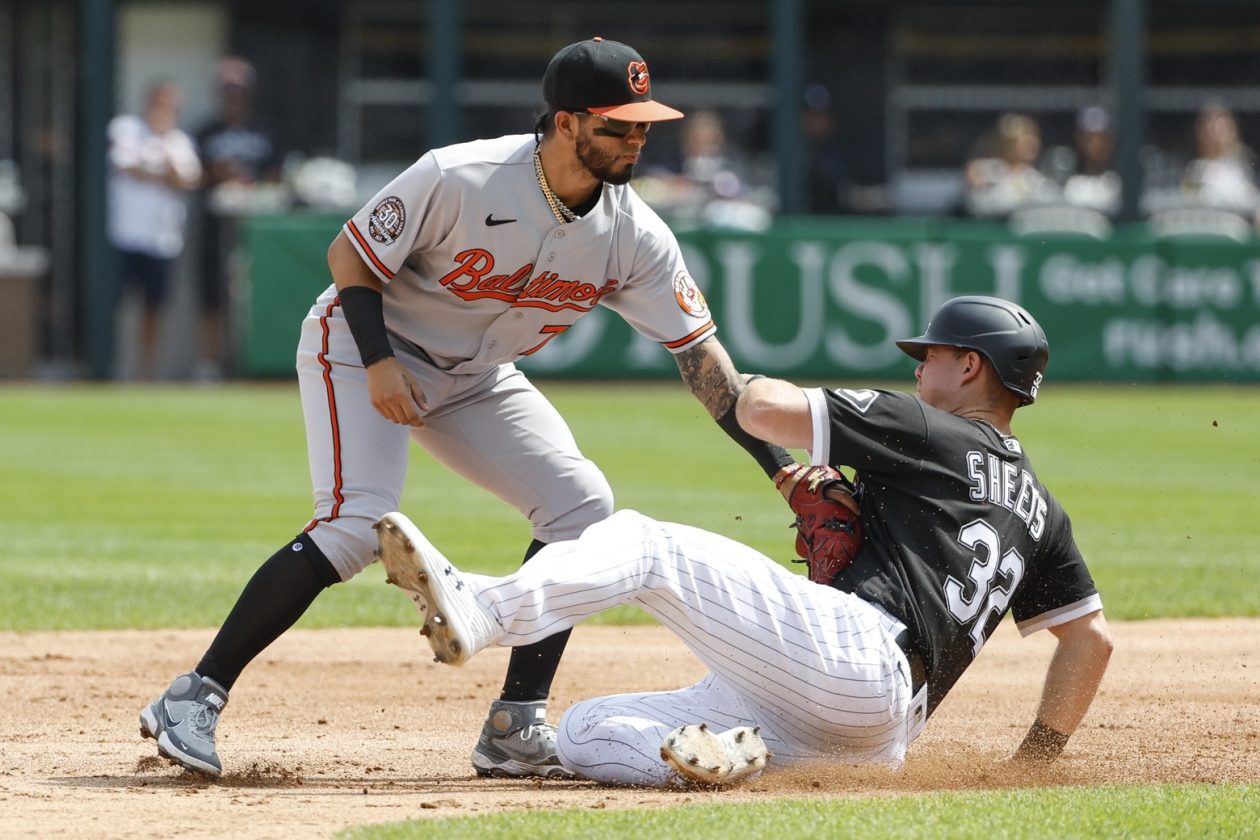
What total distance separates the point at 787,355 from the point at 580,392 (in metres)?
1.81

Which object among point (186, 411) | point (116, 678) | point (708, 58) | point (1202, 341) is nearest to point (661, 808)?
point (116, 678)

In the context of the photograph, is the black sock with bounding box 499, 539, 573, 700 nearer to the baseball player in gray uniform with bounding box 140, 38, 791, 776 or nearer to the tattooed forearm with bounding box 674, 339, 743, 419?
the baseball player in gray uniform with bounding box 140, 38, 791, 776

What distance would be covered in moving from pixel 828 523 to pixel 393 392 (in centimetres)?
100

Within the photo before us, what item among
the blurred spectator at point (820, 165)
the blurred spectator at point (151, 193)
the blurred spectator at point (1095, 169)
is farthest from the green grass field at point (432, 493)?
the blurred spectator at point (820, 165)

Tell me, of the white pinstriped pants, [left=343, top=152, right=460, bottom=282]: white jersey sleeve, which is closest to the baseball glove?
the white pinstriped pants

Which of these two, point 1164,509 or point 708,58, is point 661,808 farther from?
point 708,58

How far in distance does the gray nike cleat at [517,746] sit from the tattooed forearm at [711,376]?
845 millimetres

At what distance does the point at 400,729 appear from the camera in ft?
16.3

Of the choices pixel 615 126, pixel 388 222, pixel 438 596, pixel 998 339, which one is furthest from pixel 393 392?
pixel 998 339

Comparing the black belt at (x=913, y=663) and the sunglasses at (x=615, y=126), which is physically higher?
the sunglasses at (x=615, y=126)

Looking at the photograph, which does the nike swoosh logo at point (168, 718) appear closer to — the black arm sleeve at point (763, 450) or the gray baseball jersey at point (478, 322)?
the gray baseball jersey at point (478, 322)

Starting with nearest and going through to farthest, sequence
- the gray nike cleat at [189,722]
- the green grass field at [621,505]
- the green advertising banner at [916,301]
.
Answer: the green grass field at [621,505], the gray nike cleat at [189,722], the green advertising banner at [916,301]

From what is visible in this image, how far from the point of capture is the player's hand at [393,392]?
412 centimetres

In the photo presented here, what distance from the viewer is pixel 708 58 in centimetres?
1881
